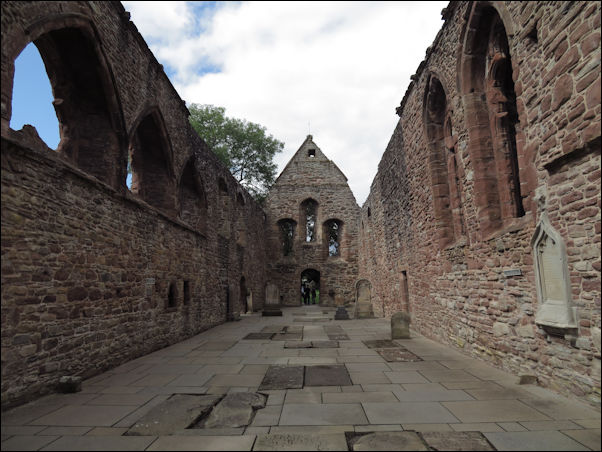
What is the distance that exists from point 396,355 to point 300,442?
3.91 metres

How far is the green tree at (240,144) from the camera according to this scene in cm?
2538

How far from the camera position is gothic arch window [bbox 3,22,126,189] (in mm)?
5957

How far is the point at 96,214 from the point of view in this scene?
5648mm

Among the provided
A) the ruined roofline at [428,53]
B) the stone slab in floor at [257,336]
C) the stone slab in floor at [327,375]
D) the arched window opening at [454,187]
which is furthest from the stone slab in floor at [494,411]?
the ruined roofline at [428,53]

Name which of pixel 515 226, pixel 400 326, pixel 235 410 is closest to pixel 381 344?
pixel 400 326

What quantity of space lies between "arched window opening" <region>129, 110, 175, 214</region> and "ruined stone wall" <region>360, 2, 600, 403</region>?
642cm

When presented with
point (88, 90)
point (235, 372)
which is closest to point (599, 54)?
point (235, 372)

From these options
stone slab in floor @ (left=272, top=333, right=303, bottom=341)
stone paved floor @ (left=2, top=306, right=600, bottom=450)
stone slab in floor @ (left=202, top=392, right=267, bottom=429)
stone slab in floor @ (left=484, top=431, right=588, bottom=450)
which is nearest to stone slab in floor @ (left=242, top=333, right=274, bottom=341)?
stone slab in floor @ (left=272, top=333, right=303, bottom=341)

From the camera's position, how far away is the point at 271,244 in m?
22.2

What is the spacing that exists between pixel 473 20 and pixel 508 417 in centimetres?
580

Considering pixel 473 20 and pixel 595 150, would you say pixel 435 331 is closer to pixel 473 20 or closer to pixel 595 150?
pixel 595 150

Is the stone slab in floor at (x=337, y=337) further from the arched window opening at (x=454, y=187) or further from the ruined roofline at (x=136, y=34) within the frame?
the ruined roofline at (x=136, y=34)

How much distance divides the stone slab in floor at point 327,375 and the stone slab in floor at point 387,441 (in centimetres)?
164

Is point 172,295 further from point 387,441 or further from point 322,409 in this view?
point 387,441
